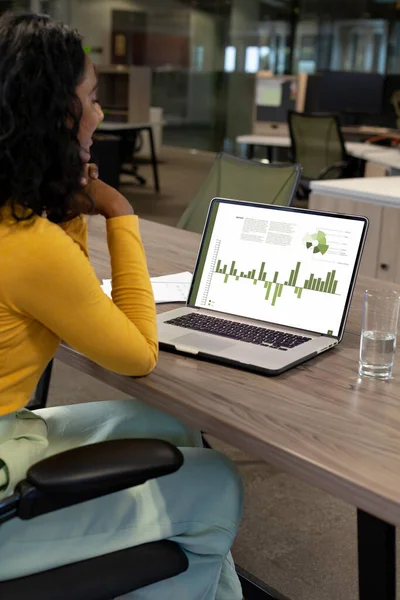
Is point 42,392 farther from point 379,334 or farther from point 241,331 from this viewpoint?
point 379,334

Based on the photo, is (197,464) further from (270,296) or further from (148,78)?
(148,78)

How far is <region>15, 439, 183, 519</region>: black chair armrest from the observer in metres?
1.01

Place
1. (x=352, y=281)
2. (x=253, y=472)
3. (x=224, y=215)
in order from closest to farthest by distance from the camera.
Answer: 1. (x=352, y=281)
2. (x=224, y=215)
3. (x=253, y=472)

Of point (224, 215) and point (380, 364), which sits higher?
point (224, 215)

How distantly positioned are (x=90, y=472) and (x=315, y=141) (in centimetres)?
597

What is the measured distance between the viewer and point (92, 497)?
1060 mm

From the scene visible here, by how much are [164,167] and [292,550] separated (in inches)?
368

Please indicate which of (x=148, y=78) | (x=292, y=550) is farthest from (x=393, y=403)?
(x=148, y=78)

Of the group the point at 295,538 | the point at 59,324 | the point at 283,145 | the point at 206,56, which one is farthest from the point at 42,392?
the point at 206,56

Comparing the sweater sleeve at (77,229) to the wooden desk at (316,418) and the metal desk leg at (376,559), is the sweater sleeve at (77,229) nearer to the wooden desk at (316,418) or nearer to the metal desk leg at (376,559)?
the wooden desk at (316,418)

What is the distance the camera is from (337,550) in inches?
84.3

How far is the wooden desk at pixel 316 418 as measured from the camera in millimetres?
988

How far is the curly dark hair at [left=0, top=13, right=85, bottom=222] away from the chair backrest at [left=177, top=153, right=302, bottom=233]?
4.87ft

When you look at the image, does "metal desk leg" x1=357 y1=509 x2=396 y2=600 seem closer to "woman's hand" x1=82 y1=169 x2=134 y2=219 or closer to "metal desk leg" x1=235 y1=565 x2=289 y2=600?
"metal desk leg" x1=235 y1=565 x2=289 y2=600
